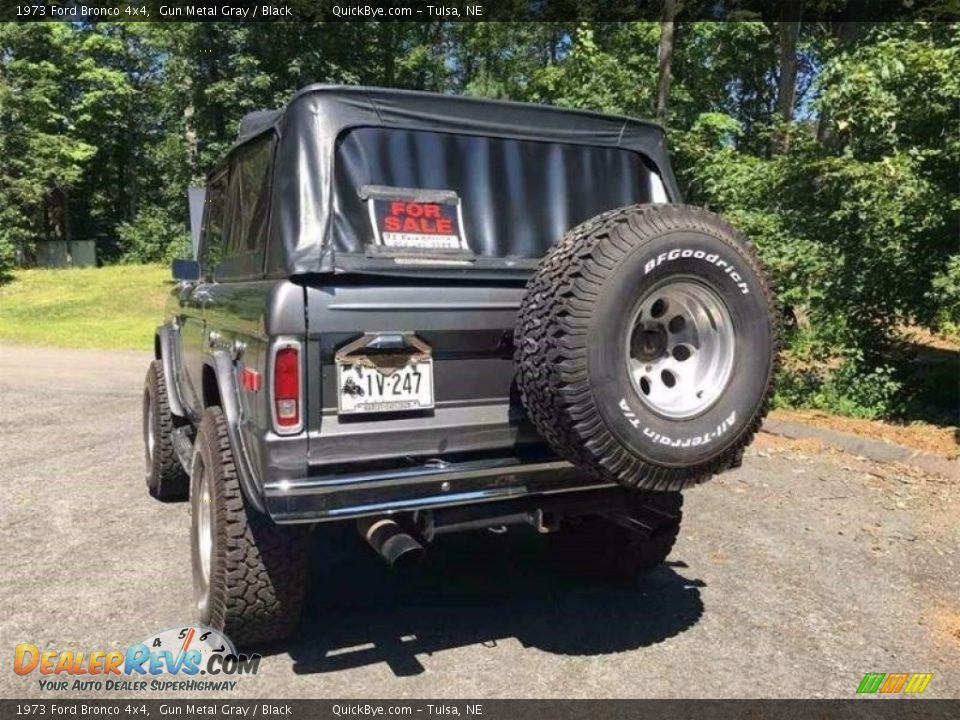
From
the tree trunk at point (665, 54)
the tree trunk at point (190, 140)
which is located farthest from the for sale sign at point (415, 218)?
the tree trunk at point (190, 140)

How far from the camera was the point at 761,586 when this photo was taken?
4078 millimetres

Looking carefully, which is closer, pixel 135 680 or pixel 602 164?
pixel 135 680

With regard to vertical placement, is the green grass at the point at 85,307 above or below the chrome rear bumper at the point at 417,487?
below

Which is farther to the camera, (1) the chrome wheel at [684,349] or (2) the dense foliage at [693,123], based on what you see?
(2) the dense foliage at [693,123]

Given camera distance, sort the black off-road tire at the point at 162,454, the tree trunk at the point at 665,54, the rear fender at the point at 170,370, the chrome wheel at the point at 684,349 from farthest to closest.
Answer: the tree trunk at the point at 665,54 < the black off-road tire at the point at 162,454 < the rear fender at the point at 170,370 < the chrome wheel at the point at 684,349

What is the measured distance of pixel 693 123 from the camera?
13.9 meters

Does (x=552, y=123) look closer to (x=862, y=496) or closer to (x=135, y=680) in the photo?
(x=135, y=680)

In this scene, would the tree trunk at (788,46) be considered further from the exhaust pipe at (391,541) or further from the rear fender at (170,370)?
the exhaust pipe at (391,541)

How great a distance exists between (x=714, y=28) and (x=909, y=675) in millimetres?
13166

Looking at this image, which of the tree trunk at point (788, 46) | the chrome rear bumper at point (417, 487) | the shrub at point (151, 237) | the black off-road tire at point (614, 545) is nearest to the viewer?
the chrome rear bumper at point (417, 487)

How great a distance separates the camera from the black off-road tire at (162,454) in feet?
17.0

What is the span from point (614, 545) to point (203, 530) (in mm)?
1914

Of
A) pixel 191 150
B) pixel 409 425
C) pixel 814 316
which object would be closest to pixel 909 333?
pixel 814 316

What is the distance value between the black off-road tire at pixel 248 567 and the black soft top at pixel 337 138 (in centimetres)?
88
